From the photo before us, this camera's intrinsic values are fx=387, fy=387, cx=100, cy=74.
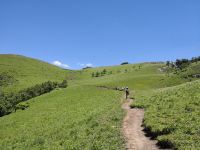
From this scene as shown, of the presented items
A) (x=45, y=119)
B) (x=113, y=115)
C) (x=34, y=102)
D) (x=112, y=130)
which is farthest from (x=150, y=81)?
(x=112, y=130)

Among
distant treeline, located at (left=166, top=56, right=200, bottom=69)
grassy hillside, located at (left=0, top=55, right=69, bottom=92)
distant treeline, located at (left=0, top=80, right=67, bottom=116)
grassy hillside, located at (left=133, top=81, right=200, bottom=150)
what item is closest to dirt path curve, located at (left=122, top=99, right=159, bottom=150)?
grassy hillside, located at (left=133, top=81, right=200, bottom=150)

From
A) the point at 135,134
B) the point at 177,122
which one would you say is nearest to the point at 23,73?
the point at 135,134

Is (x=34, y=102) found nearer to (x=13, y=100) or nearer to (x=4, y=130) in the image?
(x=13, y=100)

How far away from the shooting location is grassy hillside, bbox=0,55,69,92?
136587mm

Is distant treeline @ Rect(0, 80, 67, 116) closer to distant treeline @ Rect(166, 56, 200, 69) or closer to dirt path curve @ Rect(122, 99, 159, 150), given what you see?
dirt path curve @ Rect(122, 99, 159, 150)

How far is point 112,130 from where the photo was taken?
3384 centimetres

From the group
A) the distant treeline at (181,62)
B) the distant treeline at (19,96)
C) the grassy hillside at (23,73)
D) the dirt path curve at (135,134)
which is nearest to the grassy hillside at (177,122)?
the dirt path curve at (135,134)

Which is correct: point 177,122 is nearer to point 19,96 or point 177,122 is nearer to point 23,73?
point 19,96

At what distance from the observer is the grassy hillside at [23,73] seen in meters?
137

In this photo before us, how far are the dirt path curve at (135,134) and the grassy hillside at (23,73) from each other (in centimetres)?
8931

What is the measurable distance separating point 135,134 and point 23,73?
445ft

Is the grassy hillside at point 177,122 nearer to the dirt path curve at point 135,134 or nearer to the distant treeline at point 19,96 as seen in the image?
the dirt path curve at point 135,134

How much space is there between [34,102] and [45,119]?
27.5 meters

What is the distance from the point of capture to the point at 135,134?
32.8 meters
